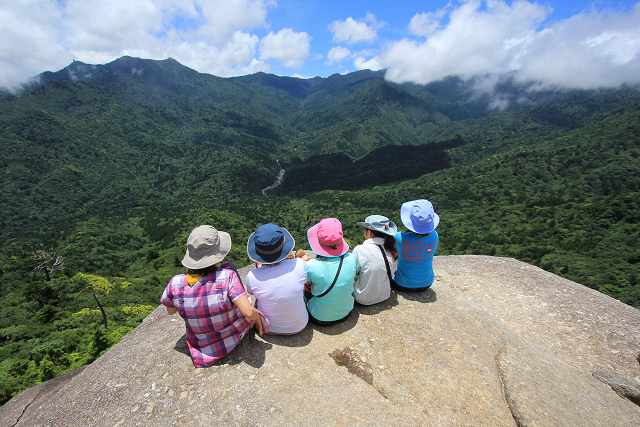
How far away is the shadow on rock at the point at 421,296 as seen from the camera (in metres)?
6.20

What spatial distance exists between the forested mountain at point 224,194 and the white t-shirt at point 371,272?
10.5 meters

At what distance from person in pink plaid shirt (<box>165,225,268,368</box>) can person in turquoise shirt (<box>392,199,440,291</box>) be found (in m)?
3.66

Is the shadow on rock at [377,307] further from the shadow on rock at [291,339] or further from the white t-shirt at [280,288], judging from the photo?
the white t-shirt at [280,288]

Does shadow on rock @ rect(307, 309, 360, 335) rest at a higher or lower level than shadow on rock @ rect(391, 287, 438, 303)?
higher

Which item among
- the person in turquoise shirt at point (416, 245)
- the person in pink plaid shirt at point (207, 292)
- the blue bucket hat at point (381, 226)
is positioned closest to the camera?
the person in pink plaid shirt at point (207, 292)

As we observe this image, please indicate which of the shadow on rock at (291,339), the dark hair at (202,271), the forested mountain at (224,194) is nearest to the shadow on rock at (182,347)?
the shadow on rock at (291,339)

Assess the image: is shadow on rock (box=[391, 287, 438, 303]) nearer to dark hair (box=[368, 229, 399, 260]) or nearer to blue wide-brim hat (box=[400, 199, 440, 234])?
dark hair (box=[368, 229, 399, 260])

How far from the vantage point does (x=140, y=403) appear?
3633 millimetres

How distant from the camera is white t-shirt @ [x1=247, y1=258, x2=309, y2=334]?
166 inches

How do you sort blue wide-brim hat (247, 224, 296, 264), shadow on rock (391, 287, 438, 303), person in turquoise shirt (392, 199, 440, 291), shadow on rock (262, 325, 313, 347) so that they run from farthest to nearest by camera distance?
shadow on rock (391, 287, 438, 303), person in turquoise shirt (392, 199, 440, 291), shadow on rock (262, 325, 313, 347), blue wide-brim hat (247, 224, 296, 264)

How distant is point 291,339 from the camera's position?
4820 millimetres

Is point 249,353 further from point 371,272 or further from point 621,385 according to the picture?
point 621,385

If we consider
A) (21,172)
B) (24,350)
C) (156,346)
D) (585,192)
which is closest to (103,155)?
(21,172)

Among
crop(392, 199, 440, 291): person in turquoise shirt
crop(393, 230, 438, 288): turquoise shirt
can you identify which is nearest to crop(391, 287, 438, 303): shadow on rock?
crop(392, 199, 440, 291): person in turquoise shirt
